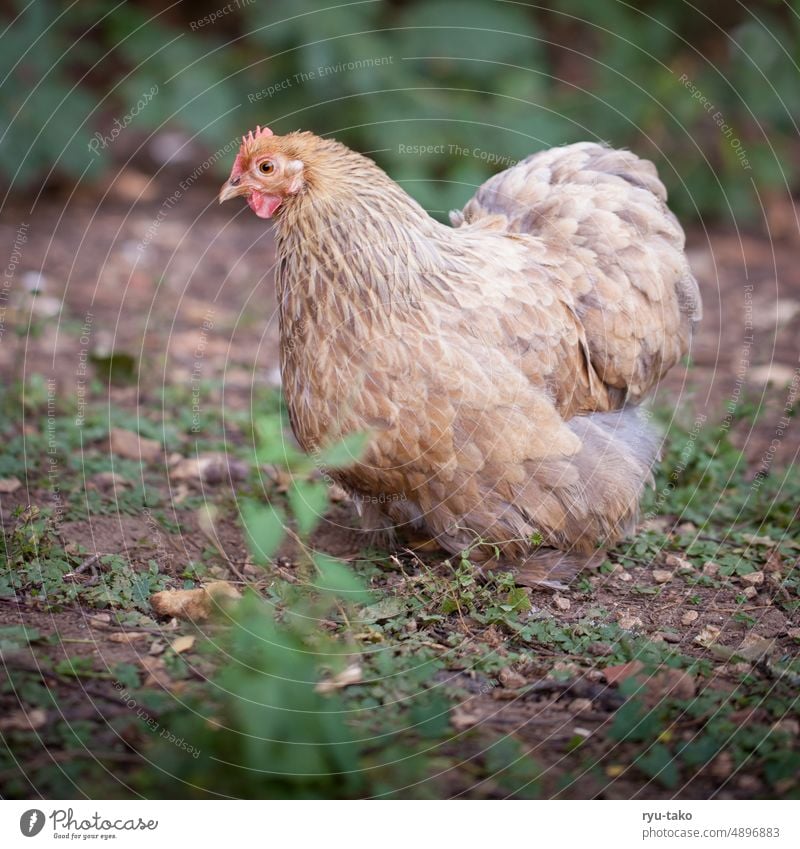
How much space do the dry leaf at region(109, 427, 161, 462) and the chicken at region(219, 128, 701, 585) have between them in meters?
1.31

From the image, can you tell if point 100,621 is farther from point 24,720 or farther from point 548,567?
point 548,567

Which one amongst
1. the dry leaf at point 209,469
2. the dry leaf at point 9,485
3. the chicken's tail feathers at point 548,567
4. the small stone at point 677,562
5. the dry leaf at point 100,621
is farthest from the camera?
the dry leaf at point 209,469

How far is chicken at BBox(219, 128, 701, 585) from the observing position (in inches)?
144

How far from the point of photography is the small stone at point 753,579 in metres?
4.09

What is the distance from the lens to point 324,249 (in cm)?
368

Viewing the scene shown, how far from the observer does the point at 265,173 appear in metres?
3.70

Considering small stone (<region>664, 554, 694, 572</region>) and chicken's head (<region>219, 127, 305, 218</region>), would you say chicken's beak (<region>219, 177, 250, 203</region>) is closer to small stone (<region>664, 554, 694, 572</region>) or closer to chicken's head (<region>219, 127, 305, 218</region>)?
chicken's head (<region>219, 127, 305, 218</region>)

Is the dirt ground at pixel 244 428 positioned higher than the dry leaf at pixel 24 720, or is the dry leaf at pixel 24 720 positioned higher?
the dirt ground at pixel 244 428

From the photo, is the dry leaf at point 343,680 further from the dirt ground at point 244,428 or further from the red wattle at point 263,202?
the red wattle at point 263,202

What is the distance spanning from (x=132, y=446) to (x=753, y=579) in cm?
307

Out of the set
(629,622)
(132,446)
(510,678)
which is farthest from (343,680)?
(132,446)

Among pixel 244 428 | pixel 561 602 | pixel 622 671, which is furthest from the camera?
pixel 244 428

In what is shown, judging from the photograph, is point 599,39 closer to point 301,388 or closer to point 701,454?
point 701,454

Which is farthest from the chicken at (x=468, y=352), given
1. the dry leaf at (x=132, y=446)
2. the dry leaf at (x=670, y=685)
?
the dry leaf at (x=132, y=446)
